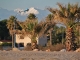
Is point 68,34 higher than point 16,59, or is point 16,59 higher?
point 68,34

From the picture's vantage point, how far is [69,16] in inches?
1121

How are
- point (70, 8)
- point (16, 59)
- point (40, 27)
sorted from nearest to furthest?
point (16, 59), point (70, 8), point (40, 27)

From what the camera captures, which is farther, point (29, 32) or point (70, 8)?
point (29, 32)

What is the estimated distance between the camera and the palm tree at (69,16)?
2830cm

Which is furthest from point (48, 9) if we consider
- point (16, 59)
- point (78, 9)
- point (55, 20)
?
point (16, 59)

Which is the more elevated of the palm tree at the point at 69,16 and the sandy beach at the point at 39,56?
the palm tree at the point at 69,16

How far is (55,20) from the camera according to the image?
1140 inches

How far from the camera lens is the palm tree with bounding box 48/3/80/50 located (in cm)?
2830

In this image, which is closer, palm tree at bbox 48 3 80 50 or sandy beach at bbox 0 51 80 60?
sandy beach at bbox 0 51 80 60

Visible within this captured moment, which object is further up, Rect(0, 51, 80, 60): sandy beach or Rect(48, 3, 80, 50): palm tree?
Rect(48, 3, 80, 50): palm tree

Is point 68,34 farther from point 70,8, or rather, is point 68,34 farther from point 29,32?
point 29,32

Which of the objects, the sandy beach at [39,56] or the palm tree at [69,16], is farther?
the palm tree at [69,16]

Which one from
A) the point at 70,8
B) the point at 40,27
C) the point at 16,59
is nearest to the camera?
the point at 16,59

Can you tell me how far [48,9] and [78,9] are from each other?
10.6 feet
